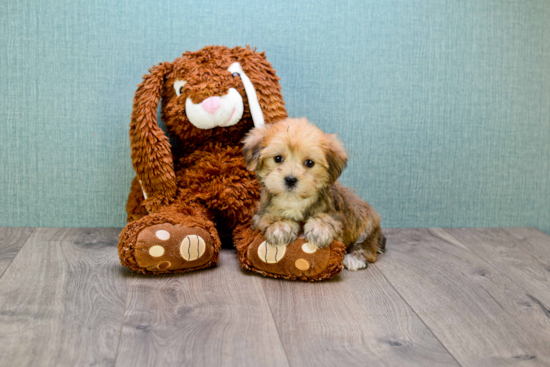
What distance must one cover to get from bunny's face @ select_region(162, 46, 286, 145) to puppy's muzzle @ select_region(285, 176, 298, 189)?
390 mm

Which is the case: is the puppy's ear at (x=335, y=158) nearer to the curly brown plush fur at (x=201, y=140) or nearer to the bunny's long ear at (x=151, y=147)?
the curly brown plush fur at (x=201, y=140)

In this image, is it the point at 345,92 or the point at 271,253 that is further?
the point at 345,92

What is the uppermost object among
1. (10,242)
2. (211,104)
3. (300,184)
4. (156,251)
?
(211,104)

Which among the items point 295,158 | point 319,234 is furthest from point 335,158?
point 319,234

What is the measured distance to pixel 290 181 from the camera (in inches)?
67.4

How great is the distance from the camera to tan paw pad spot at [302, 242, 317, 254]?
1804 mm

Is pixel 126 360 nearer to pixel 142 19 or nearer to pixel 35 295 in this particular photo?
pixel 35 295

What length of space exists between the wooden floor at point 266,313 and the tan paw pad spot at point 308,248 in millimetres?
115

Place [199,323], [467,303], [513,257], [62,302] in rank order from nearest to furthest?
[199,323] → [62,302] → [467,303] → [513,257]

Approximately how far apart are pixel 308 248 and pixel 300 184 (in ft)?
0.75

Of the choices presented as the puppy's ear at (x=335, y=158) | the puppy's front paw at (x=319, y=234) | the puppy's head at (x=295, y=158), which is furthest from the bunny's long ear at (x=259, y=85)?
the puppy's front paw at (x=319, y=234)

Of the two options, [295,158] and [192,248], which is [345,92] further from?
[192,248]

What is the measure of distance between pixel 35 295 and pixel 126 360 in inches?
20.2

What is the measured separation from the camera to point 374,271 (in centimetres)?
196
